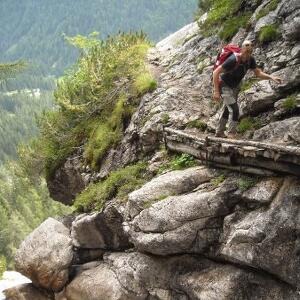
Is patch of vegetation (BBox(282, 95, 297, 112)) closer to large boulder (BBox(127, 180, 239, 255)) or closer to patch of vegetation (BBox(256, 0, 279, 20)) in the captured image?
large boulder (BBox(127, 180, 239, 255))

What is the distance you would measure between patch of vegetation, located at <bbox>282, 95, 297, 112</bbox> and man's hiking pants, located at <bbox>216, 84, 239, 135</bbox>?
1.62 meters

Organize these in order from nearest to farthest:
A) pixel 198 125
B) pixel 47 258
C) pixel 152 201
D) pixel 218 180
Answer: pixel 218 180 → pixel 152 201 → pixel 198 125 → pixel 47 258

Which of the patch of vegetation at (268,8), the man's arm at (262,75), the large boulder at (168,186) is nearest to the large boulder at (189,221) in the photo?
the large boulder at (168,186)

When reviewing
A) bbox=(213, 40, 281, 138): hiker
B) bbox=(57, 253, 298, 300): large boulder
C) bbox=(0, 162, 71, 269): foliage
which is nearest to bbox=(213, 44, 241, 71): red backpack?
bbox=(213, 40, 281, 138): hiker

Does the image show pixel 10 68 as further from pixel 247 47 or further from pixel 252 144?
pixel 252 144

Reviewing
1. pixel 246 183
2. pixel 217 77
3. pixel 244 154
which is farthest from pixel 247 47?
pixel 246 183

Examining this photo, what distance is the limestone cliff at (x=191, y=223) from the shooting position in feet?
39.7

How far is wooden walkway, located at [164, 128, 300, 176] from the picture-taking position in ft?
38.2

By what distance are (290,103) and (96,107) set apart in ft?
45.1

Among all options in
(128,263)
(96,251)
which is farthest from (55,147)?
(128,263)

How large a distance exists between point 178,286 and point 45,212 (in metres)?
93.1

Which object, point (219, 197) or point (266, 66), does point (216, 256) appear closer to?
point (219, 197)

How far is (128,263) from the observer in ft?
53.1

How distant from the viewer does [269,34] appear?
17109 millimetres
